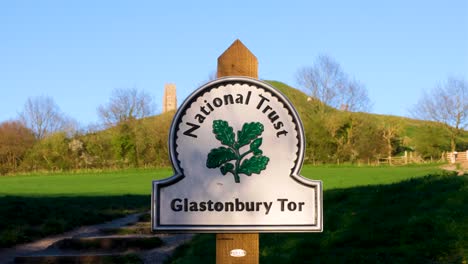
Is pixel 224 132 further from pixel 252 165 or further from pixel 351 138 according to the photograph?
pixel 351 138

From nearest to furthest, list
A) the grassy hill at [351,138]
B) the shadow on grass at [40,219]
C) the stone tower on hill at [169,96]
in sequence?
the shadow on grass at [40,219], the grassy hill at [351,138], the stone tower on hill at [169,96]

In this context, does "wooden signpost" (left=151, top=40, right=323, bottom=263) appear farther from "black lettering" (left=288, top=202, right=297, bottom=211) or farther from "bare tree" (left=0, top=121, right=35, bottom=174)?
"bare tree" (left=0, top=121, right=35, bottom=174)

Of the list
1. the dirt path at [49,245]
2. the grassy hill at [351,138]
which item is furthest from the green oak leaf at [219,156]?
the grassy hill at [351,138]

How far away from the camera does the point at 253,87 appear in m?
3.27

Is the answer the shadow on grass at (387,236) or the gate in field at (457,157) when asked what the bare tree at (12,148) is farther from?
the shadow on grass at (387,236)

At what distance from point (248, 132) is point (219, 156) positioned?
0.63 ft

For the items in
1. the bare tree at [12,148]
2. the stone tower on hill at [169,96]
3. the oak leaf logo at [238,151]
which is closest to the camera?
the oak leaf logo at [238,151]

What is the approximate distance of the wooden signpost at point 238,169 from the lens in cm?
323

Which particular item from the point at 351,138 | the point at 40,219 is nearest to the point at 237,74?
the point at 40,219

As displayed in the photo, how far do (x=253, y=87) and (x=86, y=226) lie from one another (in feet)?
51.4

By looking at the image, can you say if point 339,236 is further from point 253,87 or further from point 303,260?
point 253,87

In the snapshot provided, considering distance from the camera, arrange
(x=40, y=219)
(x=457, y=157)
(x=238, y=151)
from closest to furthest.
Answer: (x=238, y=151) → (x=40, y=219) → (x=457, y=157)

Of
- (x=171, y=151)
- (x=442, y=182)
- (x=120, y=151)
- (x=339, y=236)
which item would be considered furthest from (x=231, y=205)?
(x=120, y=151)

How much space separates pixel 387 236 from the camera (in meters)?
8.63
